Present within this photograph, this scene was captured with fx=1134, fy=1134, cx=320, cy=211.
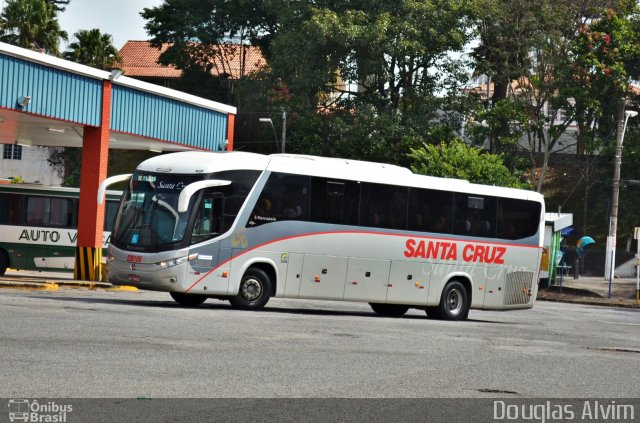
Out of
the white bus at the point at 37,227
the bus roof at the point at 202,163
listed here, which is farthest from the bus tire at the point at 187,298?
the white bus at the point at 37,227

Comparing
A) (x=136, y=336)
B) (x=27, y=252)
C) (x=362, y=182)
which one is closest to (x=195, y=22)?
(x=27, y=252)

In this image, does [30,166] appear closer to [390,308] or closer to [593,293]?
[593,293]

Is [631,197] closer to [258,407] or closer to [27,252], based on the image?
[27,252]

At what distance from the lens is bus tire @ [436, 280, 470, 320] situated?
87.6 ft

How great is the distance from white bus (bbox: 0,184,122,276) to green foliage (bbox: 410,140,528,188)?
2161cm

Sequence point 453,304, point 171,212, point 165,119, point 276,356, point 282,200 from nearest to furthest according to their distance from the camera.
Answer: point 276,356 < point 171,212 < point 282,200 < point 453,304 < point 165,119

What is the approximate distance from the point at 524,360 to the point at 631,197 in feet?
163

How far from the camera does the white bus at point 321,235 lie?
893 inches

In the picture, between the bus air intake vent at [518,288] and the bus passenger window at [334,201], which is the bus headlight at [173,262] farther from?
the bus air intake vent at [518,288]

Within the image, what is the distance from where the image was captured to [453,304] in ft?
88.6

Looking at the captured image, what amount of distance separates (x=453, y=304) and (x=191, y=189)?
7815 millimetres

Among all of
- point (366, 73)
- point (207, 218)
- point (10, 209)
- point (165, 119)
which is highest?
point (366, 73)

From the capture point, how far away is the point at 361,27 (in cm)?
6084

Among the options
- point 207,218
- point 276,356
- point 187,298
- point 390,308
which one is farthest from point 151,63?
point 276,356
